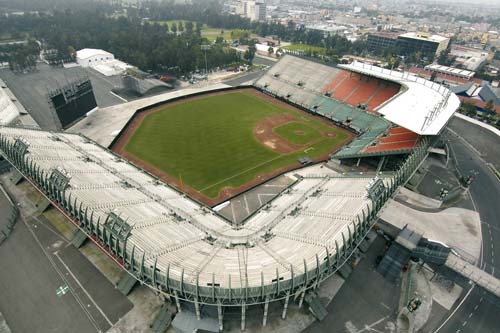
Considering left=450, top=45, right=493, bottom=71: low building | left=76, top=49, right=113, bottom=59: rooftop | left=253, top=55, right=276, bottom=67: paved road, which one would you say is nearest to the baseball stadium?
left=253, top=55, right=276, bottom=67: paved road

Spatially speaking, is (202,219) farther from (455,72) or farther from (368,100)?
(455,72)

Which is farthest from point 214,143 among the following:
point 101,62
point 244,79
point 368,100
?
point 101,62

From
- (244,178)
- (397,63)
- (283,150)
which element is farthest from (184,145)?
(397,63)

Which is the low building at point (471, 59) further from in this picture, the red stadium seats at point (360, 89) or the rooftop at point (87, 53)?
the rooftop at point (87, 53)

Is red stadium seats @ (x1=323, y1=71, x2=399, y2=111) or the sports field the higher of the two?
red stadium seats @ (x1=323, y1=71, x2=399, y2=111)

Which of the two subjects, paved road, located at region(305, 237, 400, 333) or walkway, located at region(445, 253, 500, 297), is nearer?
paved road, located at region(305, 237, 400, 333)

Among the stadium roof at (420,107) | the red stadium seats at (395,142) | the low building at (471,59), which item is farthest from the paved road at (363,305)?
the low building at (471,59)

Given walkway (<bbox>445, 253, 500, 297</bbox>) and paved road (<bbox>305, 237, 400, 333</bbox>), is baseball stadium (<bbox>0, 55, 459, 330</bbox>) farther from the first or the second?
walkway (<bbox>445, 253, 500, 297</bbox>)

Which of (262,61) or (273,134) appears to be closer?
(273,134)
